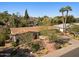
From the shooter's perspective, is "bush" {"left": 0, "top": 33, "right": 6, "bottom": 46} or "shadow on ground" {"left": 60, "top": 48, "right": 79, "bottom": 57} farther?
"bush" {"left": 0, "top": 33, "right": 6, "bottom": 46}

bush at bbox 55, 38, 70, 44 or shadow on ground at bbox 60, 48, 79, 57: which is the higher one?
bush at bbox 55, 38, 70, 44

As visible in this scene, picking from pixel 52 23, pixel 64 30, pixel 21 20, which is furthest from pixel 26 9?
pixel 64 30

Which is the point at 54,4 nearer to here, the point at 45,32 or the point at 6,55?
the point at 45,32

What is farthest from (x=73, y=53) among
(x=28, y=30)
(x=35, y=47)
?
(x=28, y=30)

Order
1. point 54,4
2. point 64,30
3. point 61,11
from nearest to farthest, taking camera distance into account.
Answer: point 54,4 → point 61,11 → point 64,30

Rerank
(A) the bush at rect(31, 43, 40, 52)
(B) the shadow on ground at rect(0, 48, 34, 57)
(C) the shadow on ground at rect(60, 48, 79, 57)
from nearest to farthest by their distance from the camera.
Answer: (C) the shadow on ground at rect(60, 48, 79, 57), (B) the shadow on ground at rect(0, 48, 34, 57), (A) the bush at rect(31, 43, 40, 52)

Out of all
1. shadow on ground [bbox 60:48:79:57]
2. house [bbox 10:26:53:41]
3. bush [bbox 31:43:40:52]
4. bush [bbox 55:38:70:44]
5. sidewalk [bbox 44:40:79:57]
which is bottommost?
shadow on ground [bbox 60:48:79:57]

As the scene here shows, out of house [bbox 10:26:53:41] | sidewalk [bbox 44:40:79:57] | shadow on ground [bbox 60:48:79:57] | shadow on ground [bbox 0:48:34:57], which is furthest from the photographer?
house [bbox 10:26:53:41]

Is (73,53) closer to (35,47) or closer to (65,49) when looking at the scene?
(65,49)

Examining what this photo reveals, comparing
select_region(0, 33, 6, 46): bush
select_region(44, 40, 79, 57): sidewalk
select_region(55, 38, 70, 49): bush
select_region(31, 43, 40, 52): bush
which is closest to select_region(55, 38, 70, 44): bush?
select_region(55, 38, 70, 49): bush

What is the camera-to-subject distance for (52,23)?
14609mm

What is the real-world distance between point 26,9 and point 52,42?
3222 millimetres

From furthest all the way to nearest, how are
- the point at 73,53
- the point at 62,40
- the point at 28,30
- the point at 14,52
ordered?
the point at 62,40, the point at 28,30, the point at 14,52, the point at 73,53

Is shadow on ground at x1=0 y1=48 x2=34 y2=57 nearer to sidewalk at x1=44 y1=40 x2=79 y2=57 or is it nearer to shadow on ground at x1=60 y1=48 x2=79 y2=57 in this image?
sidewalk at x1=44 y1=40 x2=79 y2=57
